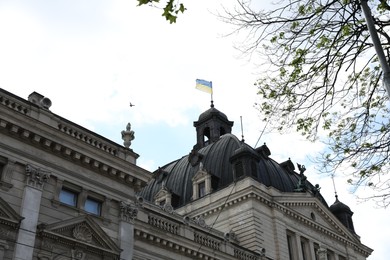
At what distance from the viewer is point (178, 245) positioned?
2859cm

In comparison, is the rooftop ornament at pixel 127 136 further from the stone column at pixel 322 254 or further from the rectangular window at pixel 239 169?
the stone column at pixel 322 254

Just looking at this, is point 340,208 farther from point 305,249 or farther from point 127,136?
point 127,136

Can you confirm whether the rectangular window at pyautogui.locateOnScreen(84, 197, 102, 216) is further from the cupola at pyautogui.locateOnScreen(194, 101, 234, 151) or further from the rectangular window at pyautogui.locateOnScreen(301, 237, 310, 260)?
the cupola at pyautogui.locateOnScreen(194, 101, 234, 151)

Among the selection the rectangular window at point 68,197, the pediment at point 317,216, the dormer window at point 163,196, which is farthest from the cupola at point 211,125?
the rectangular window at point 68,197

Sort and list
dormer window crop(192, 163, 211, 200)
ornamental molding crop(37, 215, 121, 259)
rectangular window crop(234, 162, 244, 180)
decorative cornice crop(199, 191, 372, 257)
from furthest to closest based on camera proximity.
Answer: dormer window crop(192, 163, 211, 200) < rectangular window crop(234, 162, 244, 180) < decorative cornice crop(199, 191, 372, 257) < ornamental molding crop(37, 215, 121, 259)

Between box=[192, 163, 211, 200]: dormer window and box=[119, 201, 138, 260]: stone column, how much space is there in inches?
831

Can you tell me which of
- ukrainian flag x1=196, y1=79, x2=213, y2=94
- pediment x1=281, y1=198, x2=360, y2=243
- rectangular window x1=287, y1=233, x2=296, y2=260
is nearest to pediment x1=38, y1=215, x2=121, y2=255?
rectangular window x1=287, y1=233, x2=296, y2=260

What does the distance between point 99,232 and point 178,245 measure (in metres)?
6.21

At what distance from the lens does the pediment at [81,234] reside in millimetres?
21844

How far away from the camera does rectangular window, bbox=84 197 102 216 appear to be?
80.2 feet

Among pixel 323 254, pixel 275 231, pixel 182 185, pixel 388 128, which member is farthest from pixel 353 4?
pixel 182 185

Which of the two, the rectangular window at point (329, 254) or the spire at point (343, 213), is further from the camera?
the spire at point (343, 213)

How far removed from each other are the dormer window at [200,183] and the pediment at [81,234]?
23.3 m

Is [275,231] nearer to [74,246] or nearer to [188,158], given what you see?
[188,158]
